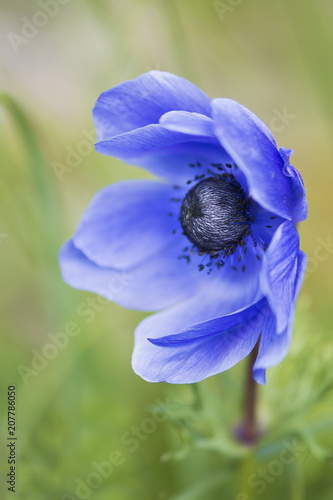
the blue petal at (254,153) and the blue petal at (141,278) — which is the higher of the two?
the blue petal at (254,153)

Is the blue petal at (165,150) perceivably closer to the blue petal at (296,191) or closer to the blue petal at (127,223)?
the blue petal at (127,223)

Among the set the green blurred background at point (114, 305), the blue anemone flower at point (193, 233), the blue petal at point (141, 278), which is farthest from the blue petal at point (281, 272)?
the green blurred background at point (114, 305)

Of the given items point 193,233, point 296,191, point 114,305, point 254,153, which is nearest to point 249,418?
point 193,233

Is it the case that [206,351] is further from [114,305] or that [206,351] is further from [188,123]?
[114,305]

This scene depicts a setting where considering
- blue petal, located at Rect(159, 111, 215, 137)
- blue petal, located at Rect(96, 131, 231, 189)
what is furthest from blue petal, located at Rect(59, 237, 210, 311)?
blue petal, located at Rect(159, 111, 215, 137)

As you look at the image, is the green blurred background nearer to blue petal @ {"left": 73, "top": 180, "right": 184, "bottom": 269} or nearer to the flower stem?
the flower stem
